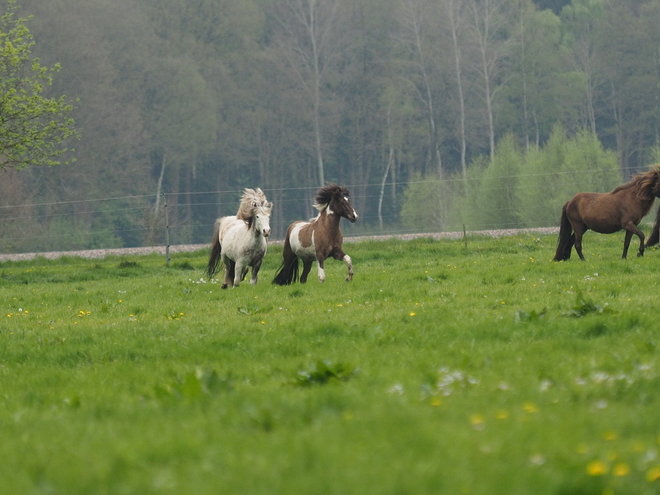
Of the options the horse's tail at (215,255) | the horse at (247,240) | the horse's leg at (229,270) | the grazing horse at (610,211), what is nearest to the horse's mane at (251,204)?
the horse at (247,240)

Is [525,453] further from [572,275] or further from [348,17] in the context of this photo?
[348,17]

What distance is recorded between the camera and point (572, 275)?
612 inches

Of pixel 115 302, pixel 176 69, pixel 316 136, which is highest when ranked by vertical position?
pixel 176 69

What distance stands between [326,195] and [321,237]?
0.94 meters

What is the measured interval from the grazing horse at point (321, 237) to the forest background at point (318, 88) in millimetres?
48230

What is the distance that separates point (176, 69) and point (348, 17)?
17.5 m

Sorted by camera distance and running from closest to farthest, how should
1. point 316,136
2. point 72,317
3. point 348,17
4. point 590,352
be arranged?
point 590,352, point 72,317, point 316,136, point 348,17

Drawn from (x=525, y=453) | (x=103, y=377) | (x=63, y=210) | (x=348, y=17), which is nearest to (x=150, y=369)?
(x=103, y=377)

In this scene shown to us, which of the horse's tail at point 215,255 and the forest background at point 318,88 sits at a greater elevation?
the forest background at point 318,88

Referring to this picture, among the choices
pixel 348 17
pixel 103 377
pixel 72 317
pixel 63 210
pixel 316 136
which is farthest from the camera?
pixel 348 17

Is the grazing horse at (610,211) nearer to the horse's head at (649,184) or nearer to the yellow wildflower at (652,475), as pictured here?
the horse's head at (649,184)

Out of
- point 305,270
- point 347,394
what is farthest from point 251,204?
point 347,394

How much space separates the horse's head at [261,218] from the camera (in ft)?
56.5

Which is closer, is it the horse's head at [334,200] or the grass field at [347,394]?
the grass field at [347,394]
